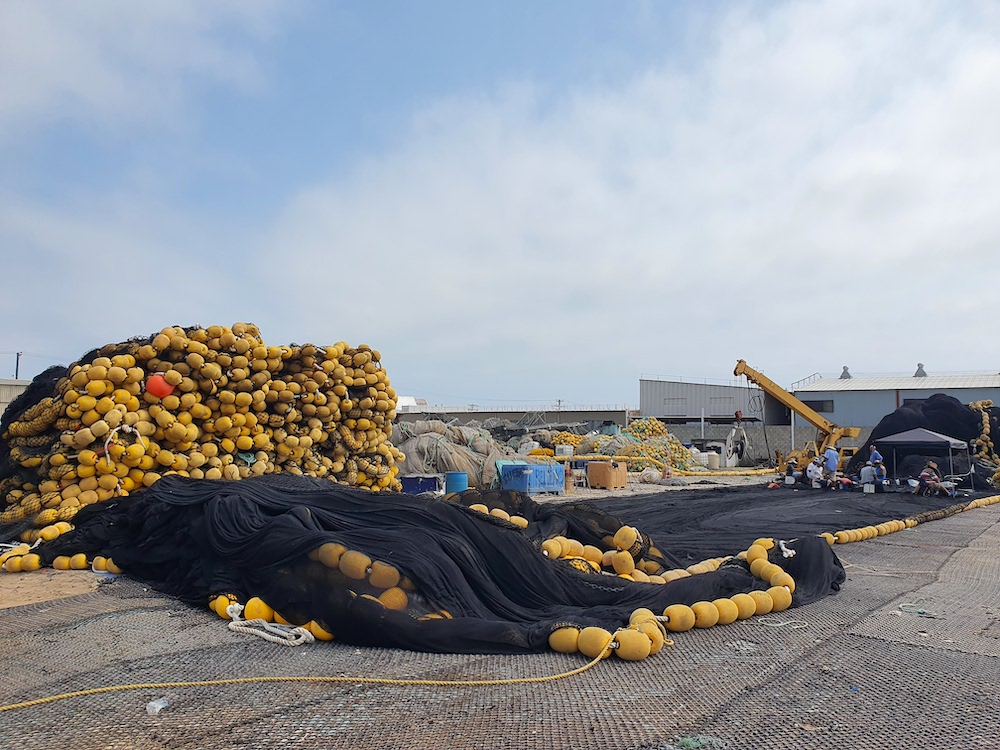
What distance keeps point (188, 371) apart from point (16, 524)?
2.00 m

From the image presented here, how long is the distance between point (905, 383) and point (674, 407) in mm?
12088

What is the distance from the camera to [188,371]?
7109mm

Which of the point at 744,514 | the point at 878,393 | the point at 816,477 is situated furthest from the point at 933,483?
the point at 878,393

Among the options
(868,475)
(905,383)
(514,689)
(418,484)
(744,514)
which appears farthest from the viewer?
(905,383)

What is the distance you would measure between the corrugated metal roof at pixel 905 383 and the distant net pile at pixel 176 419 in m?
31.9

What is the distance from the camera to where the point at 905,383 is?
35.0 meters

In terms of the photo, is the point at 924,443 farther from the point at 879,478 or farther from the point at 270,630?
the point at 270,630

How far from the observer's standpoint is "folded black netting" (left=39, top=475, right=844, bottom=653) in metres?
3.48

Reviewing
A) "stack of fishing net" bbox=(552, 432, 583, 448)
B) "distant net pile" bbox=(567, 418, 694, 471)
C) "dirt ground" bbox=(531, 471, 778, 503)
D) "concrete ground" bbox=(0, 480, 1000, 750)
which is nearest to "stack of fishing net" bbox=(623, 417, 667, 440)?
"distant net pile" bbox=(567, 418, 694, 471)

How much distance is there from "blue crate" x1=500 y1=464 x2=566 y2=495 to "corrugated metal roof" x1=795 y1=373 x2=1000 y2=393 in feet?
82.9

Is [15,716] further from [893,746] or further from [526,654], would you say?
[893,746]

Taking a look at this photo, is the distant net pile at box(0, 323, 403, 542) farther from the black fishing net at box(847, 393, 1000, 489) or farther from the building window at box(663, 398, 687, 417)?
the building window at box(663, 398, 687, 417)

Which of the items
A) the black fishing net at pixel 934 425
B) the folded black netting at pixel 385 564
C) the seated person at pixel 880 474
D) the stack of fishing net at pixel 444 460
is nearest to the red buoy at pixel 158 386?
the folded black netting at pixel 385 564

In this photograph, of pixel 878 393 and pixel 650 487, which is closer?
pixel 650 487
